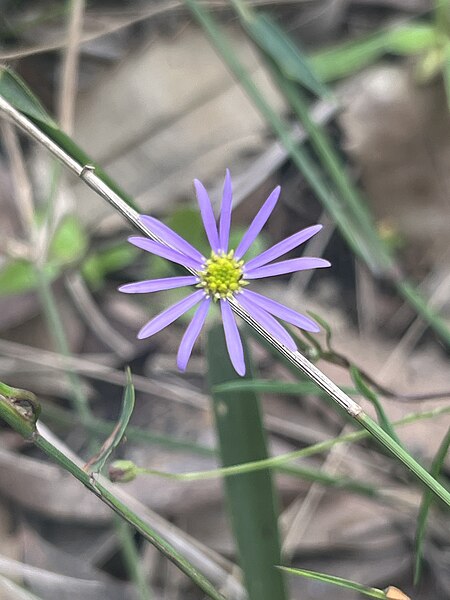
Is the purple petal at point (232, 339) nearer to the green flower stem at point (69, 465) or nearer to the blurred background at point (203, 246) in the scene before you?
the green flower stem at point (69, 465)

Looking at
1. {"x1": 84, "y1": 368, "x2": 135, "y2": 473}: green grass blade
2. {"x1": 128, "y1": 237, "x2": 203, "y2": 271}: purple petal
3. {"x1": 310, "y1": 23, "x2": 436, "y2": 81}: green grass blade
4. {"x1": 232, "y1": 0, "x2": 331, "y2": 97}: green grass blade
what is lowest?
{"x1": 84, "y1": 368, "x2": 135, "y2": 473}: green grass blade

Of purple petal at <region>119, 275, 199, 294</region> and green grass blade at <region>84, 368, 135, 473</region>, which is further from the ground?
purple petal at <region>119, 275, 199, 294</region>

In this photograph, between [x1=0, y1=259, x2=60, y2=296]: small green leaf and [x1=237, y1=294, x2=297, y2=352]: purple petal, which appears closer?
[x1=237, y1=294, x2=297, y2=352]: purple petal

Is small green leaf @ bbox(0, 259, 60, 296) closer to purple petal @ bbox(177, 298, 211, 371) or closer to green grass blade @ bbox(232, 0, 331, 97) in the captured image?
green grass blade @ bbox(232, 0, 331, 97)

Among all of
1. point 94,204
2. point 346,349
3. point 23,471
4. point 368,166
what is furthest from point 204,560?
point 368,166

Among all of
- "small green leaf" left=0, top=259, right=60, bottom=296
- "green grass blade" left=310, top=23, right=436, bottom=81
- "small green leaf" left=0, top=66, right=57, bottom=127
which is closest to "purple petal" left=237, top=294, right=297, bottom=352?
"small green leaf" left=0, top=66, right=57, bottom=127

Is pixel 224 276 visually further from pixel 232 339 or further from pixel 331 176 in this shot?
pixel 331 176

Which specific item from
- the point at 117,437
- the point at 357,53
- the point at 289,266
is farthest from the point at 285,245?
the point at 357,53

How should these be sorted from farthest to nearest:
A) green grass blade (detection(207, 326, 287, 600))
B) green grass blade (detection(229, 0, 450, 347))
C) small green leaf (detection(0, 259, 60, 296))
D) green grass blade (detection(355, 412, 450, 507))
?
small green leaf (detection(0, 259, 60, 296)) → green grass blade (detection(229, 0, 450, 347)) → green grass blade (detection(207, 326, 287, 600)) → green grass blade (detection(355, 412, 450, 507))
